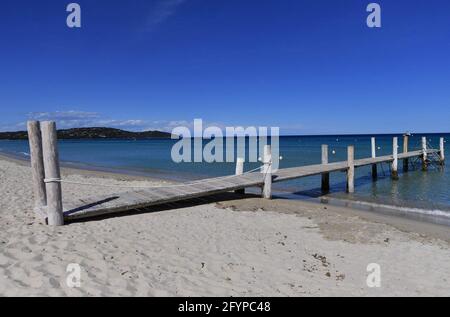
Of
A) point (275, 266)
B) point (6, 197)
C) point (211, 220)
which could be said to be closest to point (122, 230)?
point (211, 220)

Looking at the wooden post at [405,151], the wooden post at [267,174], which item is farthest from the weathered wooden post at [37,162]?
the wooden post at [405,151]

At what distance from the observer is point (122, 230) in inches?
305

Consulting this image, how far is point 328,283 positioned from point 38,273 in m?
4.20

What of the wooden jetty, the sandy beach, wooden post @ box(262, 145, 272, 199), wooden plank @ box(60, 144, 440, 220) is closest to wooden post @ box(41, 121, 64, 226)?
the wooden jetty

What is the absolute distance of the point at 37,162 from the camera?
790cm

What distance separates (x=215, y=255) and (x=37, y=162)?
Answer: 442 cm

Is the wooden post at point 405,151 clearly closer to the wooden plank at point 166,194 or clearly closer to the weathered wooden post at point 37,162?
the wooden plank at point 166,194

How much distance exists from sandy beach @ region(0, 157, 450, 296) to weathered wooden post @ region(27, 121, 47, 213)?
0.41m

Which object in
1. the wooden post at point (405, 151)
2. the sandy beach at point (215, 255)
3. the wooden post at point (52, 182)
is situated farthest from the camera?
the wooden post at point (405, 151)

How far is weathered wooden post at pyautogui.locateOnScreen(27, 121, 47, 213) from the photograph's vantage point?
7750mm

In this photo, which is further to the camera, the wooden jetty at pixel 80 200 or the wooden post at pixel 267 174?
the wooden post at pixel 267 174

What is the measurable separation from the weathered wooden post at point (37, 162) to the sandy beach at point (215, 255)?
1.35ft

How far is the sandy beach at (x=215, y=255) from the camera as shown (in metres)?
5.09
